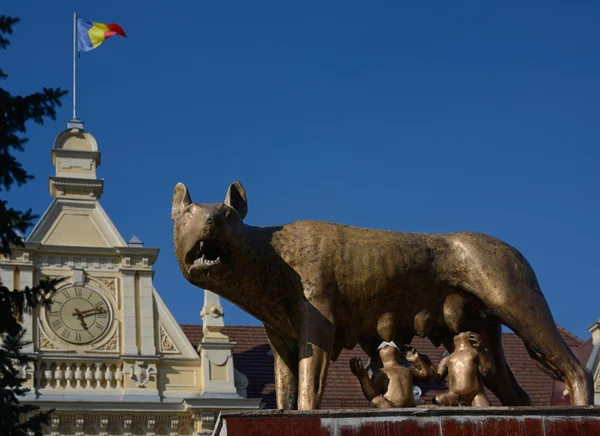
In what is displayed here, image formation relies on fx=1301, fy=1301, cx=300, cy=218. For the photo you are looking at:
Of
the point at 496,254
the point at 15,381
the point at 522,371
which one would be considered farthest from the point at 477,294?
the point at 522,371

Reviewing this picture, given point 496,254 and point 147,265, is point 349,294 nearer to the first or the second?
point 496,254

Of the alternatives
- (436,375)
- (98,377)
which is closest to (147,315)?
(98,377)

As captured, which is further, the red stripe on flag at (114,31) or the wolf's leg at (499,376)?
the red stripe on flag at (114,31)

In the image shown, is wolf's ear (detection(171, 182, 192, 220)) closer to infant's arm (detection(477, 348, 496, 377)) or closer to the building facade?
infant's arm (detection(477, 348, 496, 377))

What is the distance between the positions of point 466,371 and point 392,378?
1.55 ft

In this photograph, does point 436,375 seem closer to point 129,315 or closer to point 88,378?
point 88,378

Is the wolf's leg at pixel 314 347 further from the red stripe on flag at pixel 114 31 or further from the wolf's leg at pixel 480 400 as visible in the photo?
the red stripe on flag at pixel 114 31

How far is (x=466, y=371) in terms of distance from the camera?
830cm

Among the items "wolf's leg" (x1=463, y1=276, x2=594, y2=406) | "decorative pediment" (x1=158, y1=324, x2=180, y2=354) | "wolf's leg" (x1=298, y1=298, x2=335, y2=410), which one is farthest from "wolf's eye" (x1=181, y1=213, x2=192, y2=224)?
"decorative pediment" (x1=158, y1=324, x2=180, y2=354)

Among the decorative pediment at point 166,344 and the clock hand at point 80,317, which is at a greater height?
the clock hand at point 80,317

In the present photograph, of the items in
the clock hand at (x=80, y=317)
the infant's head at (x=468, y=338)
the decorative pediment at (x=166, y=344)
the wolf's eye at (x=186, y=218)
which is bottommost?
the infant's head at (x=468, y=338)

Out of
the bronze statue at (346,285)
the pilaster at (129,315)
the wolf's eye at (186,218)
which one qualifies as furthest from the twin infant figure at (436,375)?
the pilaster at (129,315)

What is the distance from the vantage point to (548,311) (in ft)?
28.0

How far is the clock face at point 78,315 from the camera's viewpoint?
28.4 meters
